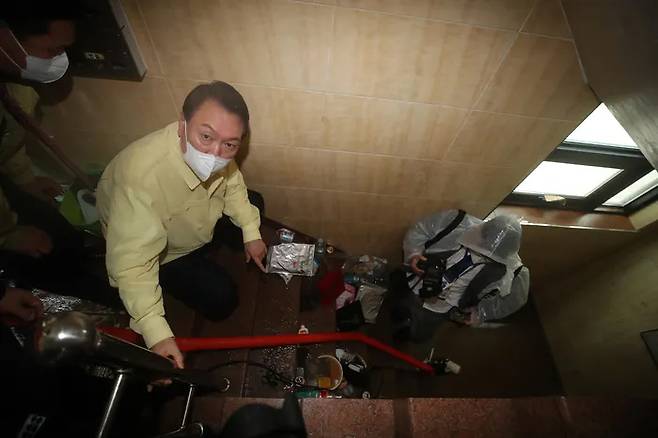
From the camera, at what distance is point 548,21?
1.68 meters

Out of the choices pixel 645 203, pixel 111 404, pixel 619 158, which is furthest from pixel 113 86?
pixel 645 203

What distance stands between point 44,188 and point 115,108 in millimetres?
900

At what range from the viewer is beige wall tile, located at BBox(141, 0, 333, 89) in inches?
64.5

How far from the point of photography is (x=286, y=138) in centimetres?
240

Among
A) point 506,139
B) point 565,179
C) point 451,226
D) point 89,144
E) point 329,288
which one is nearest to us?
point 506,139

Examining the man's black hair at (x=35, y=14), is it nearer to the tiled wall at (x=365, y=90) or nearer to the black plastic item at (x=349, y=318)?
the tiled wall at (x=365, y=90)

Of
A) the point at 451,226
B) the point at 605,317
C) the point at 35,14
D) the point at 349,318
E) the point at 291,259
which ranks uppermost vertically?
the point at 35,14

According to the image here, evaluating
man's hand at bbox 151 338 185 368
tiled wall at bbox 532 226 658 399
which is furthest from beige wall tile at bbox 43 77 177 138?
tiled wall at bbox 532 226 658 399

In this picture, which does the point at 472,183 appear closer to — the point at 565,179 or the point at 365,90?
the point at 565,179

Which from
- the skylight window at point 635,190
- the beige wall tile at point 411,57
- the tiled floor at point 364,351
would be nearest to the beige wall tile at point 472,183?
the beige wall tile at point 411,57

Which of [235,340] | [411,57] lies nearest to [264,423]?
[235,340]

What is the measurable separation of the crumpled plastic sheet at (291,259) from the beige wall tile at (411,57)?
169 centimetres

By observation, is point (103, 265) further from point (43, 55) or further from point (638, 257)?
point (638, 257)

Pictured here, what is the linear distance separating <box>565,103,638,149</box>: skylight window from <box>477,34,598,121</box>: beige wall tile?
0.38 m
